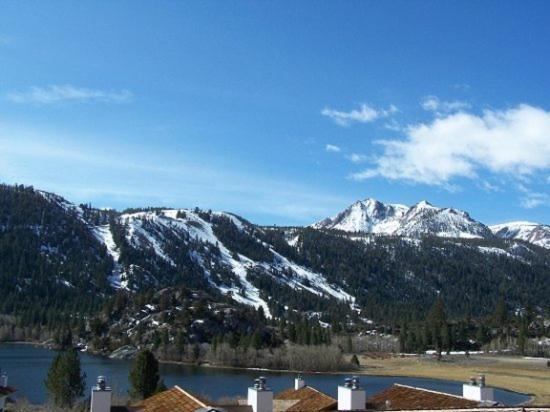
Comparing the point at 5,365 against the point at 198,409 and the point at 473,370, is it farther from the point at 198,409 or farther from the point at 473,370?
the point at 198,409

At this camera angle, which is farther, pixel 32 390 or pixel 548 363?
pixel 548 363

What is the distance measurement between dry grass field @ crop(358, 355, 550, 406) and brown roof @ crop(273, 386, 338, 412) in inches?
2931

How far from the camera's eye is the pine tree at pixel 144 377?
7316cm

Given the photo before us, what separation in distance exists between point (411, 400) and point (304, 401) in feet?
18.8

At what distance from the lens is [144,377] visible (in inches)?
2904

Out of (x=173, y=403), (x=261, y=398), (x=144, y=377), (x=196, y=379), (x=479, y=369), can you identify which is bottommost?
(x=196, y=379)

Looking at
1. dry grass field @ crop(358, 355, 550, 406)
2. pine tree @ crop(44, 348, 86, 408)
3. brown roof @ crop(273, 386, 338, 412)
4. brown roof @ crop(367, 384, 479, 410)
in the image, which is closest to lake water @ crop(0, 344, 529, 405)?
dry grass field @ crop(358, 355, 550, 406)

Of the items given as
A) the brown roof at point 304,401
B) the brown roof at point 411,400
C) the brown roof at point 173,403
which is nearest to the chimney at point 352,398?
the brown roof at point 304,401

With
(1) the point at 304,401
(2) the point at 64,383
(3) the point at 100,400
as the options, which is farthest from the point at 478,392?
(2) the point at 64,383

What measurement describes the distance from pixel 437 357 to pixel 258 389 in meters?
169

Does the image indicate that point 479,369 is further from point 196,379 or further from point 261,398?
point 261,398

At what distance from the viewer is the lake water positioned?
342 feet

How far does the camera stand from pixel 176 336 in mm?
194000

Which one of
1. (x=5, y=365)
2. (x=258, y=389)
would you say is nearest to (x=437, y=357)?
(x=5, y=365)
